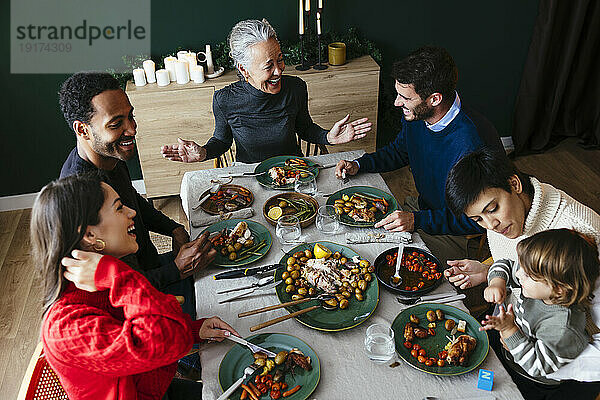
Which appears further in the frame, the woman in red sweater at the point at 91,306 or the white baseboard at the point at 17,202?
the white baseboard at the point at 17,202

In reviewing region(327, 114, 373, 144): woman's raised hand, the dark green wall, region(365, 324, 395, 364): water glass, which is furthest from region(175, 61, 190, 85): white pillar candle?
region(365, 324, 395, 364): water glass

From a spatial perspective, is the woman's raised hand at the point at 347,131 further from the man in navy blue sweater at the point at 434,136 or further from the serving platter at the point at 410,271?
the serving platter at the point at 410,271

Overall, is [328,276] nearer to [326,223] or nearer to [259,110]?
[326,223]

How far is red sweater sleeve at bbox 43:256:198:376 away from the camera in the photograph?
4.37ft

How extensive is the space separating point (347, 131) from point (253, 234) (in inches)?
31.8

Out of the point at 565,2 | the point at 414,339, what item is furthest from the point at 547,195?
the point at 565,2

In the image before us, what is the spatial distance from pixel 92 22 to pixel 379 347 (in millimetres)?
2881

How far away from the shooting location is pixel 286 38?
3680 millimetres

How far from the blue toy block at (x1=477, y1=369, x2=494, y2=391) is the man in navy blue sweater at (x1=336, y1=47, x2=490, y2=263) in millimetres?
755

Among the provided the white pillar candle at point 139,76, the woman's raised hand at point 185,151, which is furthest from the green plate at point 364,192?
the white pillar candle at point 139,76

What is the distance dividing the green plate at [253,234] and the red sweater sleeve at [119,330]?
0.43m

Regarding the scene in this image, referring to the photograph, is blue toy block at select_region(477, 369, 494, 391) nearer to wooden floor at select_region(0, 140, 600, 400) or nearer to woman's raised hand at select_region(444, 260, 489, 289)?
woman's raised hand at select_region(444, 260, 489, 289)

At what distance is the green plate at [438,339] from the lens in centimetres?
144

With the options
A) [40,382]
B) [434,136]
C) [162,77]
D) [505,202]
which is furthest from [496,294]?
[162,77]
